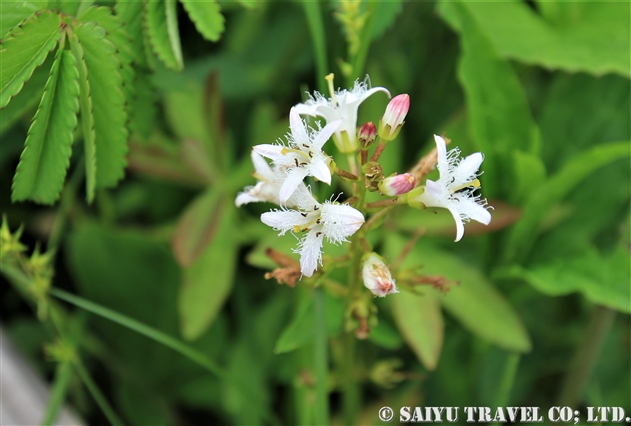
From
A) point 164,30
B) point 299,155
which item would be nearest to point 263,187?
point 299,155

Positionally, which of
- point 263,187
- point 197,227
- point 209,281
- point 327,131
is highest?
point 327,131

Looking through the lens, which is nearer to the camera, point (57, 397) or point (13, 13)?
point (13, 13)

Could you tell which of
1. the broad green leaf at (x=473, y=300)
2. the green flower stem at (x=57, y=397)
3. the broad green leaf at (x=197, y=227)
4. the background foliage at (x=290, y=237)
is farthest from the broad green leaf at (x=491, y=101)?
the green flower stem at (x=57, y=397)

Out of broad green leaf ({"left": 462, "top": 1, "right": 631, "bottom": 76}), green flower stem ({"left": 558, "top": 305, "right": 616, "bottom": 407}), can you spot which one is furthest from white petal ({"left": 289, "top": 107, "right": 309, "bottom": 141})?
green flower stem ({"left": 558, "top": 305, "right": 616, "bottom": 407})

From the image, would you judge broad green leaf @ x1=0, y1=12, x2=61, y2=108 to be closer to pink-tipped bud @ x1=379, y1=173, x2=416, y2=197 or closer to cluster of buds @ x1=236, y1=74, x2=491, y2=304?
cluster of buds @ x1=236, y1=74, x2=491, y2=304

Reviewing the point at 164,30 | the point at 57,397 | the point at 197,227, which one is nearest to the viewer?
the point at 164,30

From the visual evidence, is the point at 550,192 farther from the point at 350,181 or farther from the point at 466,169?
the point at 350,181

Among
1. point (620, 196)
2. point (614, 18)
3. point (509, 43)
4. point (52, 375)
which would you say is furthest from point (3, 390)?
point (614, 18)
